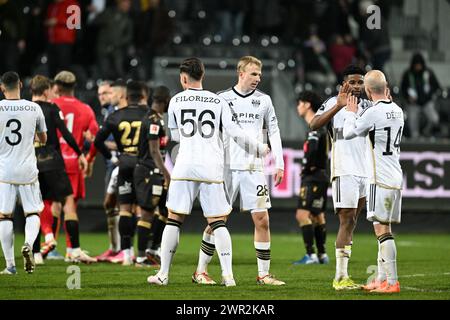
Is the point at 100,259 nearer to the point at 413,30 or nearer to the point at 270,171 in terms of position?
the point at 270,171

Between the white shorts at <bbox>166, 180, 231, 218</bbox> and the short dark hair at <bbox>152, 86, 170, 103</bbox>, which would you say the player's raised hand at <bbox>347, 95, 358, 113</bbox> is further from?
the short dark hair at <bbox>152, 86, 170, 103</bbox>

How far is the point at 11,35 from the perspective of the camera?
983 inches

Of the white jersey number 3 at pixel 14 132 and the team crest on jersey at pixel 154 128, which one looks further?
the team crest on jersey at pixel 154 128

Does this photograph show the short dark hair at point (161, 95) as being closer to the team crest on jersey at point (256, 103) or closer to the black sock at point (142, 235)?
the black sock at point (142, 235)

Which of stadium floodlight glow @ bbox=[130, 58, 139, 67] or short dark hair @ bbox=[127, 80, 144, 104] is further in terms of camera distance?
stadium floodlight glow @ bbox=[130, 58, 139, 67]

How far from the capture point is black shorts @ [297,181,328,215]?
16.7 m

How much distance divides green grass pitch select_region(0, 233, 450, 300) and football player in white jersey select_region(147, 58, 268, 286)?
0.60 meters

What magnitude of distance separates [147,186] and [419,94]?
10767 millimetres

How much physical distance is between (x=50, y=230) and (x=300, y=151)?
739 cm

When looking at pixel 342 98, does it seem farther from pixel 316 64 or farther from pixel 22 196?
pixel 316 64

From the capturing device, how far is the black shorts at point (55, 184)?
15773 millimetres

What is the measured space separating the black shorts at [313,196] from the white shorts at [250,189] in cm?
387

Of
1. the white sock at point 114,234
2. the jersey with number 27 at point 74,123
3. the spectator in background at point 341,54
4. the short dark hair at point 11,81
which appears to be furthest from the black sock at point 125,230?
the spectator in background at point 341,54

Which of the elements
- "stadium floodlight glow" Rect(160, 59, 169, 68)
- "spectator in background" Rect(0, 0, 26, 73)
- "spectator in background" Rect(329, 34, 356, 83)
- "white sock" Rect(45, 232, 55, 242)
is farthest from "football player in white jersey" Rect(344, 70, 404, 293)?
"spectator in background" Rect(0, 0, 26, 73)
